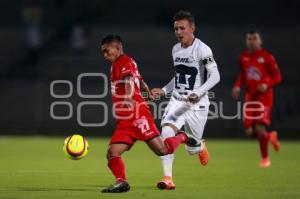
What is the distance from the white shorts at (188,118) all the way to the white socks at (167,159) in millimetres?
125

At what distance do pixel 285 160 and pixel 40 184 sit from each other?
242 inches

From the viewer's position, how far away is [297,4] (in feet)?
109

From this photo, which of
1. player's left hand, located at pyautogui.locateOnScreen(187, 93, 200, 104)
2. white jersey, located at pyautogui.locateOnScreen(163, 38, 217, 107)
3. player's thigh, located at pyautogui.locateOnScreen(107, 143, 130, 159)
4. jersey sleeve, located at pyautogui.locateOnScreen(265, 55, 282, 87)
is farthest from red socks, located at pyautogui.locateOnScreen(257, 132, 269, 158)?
player's thigh, located at pyautogui.locateOnScreen(107, 143, 130, 159)

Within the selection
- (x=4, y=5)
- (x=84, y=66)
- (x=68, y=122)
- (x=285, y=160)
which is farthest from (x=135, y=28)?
(x=285, y=160)

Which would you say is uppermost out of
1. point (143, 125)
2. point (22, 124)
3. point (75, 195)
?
point (143, 125)

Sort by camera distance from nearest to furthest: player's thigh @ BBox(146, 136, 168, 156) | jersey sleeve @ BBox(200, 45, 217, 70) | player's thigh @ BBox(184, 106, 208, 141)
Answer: player's thigh @ BBox(146, 136, 168, 156)
jersey sleeve @ BBox(200, 45, 217, 70)
player's thigh @ BBox(184, 106, 208, 141)

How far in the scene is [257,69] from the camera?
1484 cm

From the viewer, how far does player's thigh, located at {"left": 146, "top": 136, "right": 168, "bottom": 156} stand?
9656 millimetres

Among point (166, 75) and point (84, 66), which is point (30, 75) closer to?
point (84, 66)

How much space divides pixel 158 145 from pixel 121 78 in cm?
93

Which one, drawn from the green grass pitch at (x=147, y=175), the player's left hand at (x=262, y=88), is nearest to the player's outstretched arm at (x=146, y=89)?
the green grass pitch at (x=147, y=175)

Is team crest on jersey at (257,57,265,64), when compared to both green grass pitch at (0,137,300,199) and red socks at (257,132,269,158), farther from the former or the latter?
green grass pitch at (0,137,300,199)

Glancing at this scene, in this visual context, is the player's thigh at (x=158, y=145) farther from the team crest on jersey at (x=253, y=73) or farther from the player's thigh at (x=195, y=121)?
the team crest on jersey at (x=253, y=73)

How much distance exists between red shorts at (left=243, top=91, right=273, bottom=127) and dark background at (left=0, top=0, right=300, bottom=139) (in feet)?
30.0
